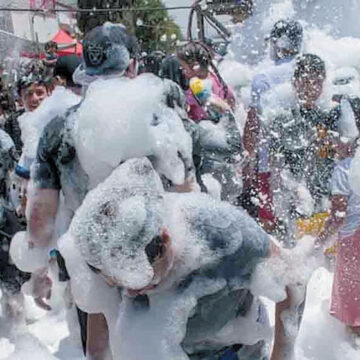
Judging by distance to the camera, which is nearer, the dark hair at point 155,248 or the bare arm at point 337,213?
the dark hair at point 155,248

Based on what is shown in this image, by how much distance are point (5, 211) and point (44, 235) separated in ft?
4.01

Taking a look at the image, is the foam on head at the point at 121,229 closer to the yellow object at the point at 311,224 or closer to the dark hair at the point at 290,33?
the yellow object at the point at 311,224

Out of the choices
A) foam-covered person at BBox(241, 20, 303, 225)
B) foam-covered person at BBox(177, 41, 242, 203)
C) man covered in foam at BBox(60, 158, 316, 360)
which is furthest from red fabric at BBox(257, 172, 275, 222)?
man covered in foam at BBox(60, 158, 316, 360)

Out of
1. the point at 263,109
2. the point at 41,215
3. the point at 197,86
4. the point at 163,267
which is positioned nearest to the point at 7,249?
the point at 41,215

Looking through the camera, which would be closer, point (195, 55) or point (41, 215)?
point (41, 215)

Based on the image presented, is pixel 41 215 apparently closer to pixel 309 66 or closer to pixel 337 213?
pixel 337 213

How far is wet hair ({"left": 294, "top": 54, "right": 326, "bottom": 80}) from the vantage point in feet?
13.4

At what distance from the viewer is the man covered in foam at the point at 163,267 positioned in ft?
4.93

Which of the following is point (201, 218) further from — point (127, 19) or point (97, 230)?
point (127, 19)

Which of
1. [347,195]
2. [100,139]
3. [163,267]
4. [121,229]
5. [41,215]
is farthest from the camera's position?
[347,195]

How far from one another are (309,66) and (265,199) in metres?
1.05

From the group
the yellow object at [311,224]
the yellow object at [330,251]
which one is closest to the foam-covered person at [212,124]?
the yellow object at [311,224]

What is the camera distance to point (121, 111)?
2326 millimetres

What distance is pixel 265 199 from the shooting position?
477 centimetres
